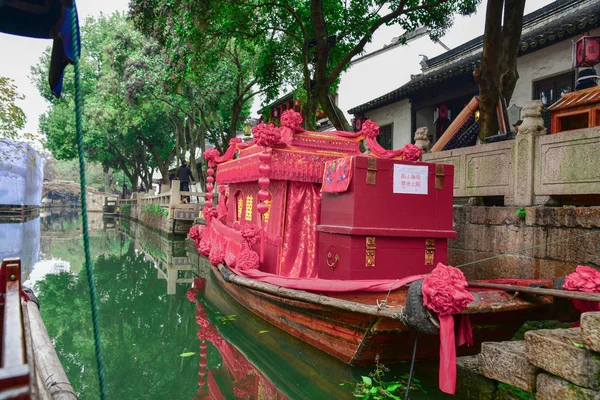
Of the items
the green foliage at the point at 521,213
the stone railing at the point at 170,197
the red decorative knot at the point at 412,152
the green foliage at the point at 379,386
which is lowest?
the green foliage at the point at 379,386

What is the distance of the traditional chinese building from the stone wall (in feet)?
10.0

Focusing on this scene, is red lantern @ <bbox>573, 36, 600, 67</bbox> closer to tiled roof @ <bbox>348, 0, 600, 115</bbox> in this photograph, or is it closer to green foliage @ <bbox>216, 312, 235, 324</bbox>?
tiled roof @ <bbox>348, 0, 600, 115</bbox>

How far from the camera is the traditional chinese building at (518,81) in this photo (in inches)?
364

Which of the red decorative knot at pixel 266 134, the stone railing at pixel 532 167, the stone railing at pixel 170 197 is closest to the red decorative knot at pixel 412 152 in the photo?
the stone railing at pixel 532 167

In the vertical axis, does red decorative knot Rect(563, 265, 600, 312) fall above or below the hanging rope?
below

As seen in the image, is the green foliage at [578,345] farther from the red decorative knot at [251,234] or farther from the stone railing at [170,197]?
the stone railing at [170,197]

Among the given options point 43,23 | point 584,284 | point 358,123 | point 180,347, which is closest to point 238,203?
point 180,347

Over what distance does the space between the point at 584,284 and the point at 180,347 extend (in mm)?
4899

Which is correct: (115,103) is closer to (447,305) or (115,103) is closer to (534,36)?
(534,36)

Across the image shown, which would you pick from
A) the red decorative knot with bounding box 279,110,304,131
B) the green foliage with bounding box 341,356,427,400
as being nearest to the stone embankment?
the green foliage with bounding box 341,356,427,400

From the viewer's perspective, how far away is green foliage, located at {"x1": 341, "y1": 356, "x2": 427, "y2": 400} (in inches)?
166

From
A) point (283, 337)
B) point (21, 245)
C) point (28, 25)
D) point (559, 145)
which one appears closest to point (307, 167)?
point (283, 337)

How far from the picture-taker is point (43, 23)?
3.13 meters

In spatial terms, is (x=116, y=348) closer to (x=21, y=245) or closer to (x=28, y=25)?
(x=28, y=25)
